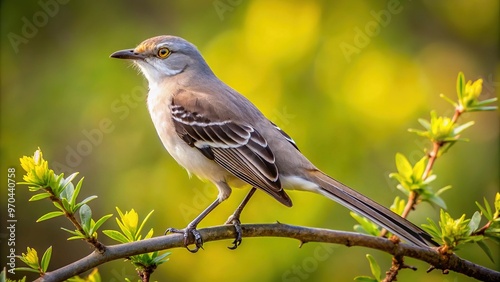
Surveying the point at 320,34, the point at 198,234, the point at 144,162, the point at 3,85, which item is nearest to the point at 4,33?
the point at 3,85

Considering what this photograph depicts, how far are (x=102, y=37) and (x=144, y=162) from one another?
6.88 ft

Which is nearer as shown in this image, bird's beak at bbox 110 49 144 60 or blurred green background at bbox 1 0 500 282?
bird's beak at bbox 110 49 144 60

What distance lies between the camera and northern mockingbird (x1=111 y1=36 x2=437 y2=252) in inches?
189

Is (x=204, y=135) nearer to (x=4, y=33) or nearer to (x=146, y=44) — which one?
(x=146, y=44)

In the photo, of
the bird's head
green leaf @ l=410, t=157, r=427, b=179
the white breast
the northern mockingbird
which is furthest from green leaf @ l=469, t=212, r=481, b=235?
the bird's head

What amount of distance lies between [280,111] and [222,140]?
1.20m

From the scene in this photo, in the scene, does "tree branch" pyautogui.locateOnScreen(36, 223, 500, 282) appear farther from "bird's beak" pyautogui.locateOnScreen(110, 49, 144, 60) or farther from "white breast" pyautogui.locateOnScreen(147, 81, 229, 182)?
"bird's beak" pyautogui.locateOnScreen(110, 49, 144, 60)

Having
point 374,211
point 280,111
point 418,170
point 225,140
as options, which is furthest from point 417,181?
point 280,111

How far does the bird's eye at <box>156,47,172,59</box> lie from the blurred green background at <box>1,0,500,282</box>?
760 mm

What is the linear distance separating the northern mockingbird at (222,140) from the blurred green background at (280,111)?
0.82m

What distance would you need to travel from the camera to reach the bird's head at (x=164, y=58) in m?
5.92

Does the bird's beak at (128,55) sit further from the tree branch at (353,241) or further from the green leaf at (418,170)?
the green leaf at (418,170)

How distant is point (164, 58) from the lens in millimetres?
5996

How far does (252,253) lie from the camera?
5895 millimetres
